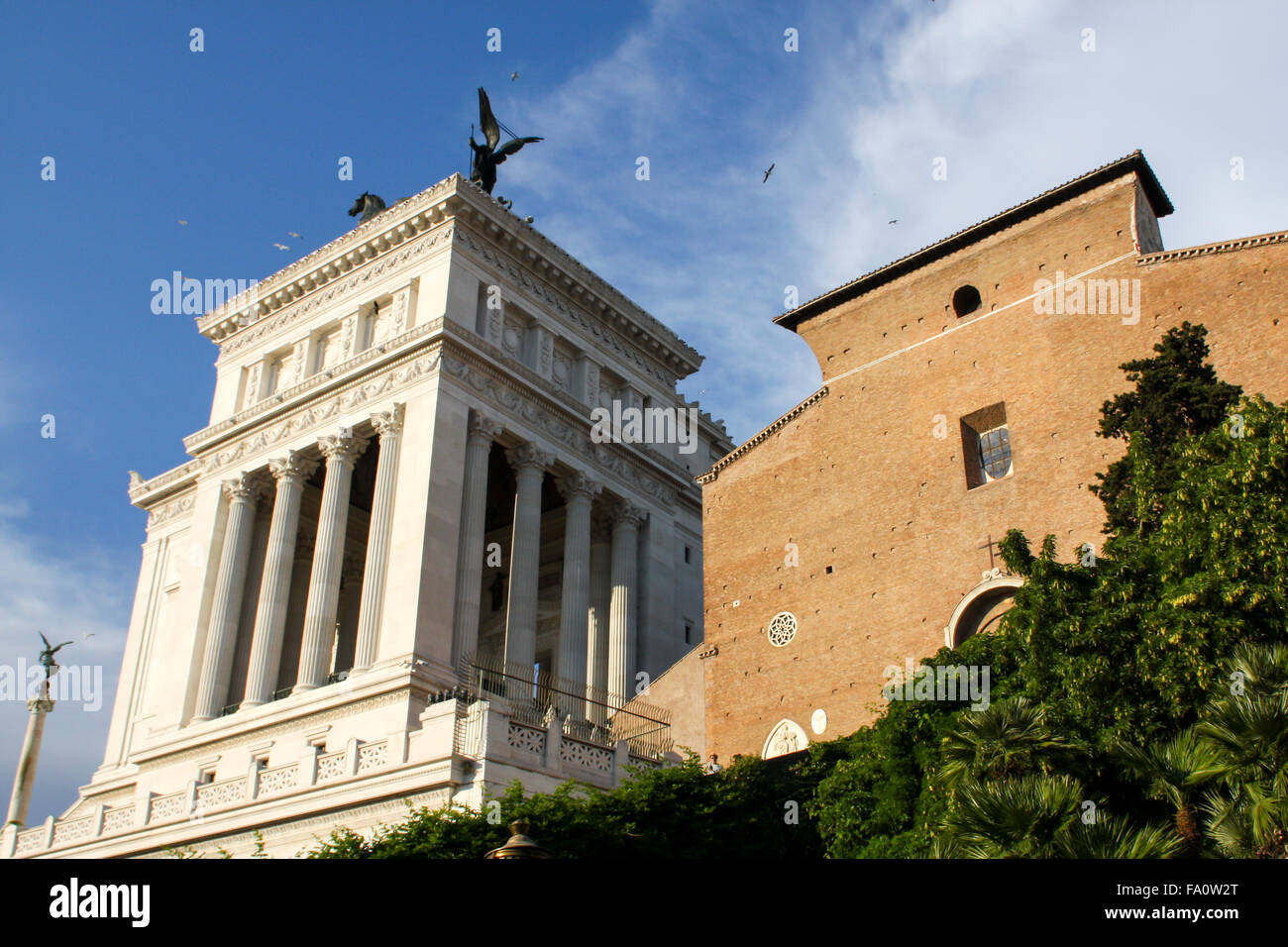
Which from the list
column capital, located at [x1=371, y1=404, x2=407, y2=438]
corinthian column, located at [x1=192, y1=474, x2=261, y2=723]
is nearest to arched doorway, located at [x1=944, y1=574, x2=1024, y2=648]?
column capital, located at [x1=371, y1=404, x2=407, y2=438]

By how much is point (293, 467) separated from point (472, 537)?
26.8 feet

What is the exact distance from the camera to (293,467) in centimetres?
4197

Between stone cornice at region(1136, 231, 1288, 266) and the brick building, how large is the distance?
0.04 meters

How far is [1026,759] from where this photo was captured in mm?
16203

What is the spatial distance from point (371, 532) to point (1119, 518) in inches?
889

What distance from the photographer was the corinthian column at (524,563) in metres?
37.7

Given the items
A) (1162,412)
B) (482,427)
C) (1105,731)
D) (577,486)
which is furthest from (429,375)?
(1105,731)

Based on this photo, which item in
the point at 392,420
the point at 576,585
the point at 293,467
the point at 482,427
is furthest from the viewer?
the point at 293,467

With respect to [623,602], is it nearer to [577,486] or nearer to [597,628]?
[597,628]

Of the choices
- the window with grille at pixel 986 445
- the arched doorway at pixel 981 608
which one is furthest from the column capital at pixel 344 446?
the arched doorway at pixel 981 608

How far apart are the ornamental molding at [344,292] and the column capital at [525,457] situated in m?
5.71

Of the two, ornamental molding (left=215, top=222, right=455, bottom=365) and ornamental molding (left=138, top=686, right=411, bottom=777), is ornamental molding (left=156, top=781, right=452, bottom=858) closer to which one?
ornamental molding (left=138, top=686, right=411, bottom=777)
